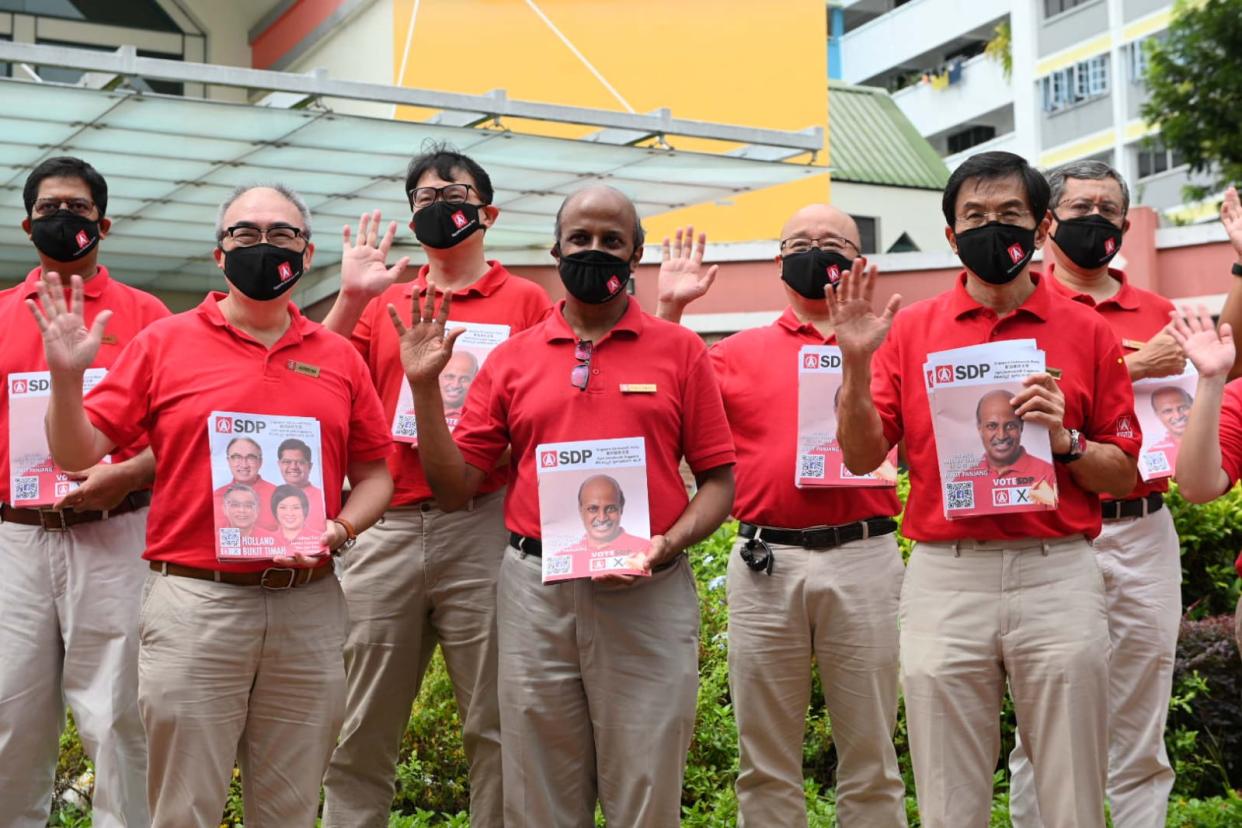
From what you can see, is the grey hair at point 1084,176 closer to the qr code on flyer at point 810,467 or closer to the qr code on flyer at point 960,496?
the qr code on flyer at point 810,467

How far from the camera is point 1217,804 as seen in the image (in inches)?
286

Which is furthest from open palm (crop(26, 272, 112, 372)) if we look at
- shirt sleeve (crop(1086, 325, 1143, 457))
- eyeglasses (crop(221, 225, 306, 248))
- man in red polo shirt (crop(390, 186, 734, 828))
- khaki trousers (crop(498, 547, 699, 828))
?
shirt sleeve (crop(1086, 325, 1143, 457))

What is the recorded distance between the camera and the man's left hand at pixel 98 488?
5.28m

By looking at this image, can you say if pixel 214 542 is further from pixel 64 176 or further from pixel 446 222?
pixel 64 176

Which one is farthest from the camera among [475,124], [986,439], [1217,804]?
[475,124]

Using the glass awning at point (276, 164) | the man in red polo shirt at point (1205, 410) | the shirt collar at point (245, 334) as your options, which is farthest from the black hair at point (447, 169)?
the glass awning at point (276, 164)

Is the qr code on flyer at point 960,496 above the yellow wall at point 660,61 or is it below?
below

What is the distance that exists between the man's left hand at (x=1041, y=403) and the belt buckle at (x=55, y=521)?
331 cm

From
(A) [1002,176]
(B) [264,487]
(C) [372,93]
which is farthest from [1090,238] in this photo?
(C) [372,93]

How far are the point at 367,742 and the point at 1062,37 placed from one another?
38.9 meters

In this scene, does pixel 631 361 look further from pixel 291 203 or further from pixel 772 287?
pixel 772 287

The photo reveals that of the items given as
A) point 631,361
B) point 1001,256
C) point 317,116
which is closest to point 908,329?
point 1001,256

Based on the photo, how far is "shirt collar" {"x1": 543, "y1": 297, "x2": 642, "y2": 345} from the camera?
512cm

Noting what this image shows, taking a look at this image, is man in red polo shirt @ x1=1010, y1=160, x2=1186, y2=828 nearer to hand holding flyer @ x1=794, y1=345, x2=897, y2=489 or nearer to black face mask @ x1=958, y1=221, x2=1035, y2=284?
hand holding flyer @ x1=794, y1=345, x2=897, y2=489
